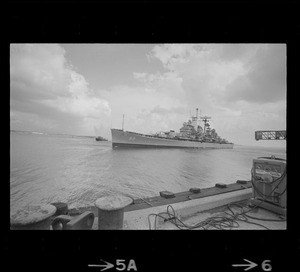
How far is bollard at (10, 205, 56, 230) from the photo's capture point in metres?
1.65

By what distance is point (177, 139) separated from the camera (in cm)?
3862

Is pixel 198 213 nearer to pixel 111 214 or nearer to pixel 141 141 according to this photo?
pixel 111 214

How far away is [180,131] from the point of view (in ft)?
149

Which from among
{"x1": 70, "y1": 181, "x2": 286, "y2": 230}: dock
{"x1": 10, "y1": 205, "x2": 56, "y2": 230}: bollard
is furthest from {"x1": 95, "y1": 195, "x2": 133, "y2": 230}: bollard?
{"x1": 10, "y1": 205, "x2": 56, "y2": 230}: bollard

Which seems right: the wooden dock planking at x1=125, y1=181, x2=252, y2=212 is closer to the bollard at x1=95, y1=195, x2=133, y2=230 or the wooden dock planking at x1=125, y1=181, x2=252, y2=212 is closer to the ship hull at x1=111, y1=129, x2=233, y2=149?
the bollard at x1=95, y1=195, x2=133, y2=230

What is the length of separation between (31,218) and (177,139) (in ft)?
124

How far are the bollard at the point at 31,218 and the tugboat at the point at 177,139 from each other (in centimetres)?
3086

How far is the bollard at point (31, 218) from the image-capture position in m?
1.65

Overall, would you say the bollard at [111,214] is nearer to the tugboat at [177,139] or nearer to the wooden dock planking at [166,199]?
the wooden dock planking at [166,199]
